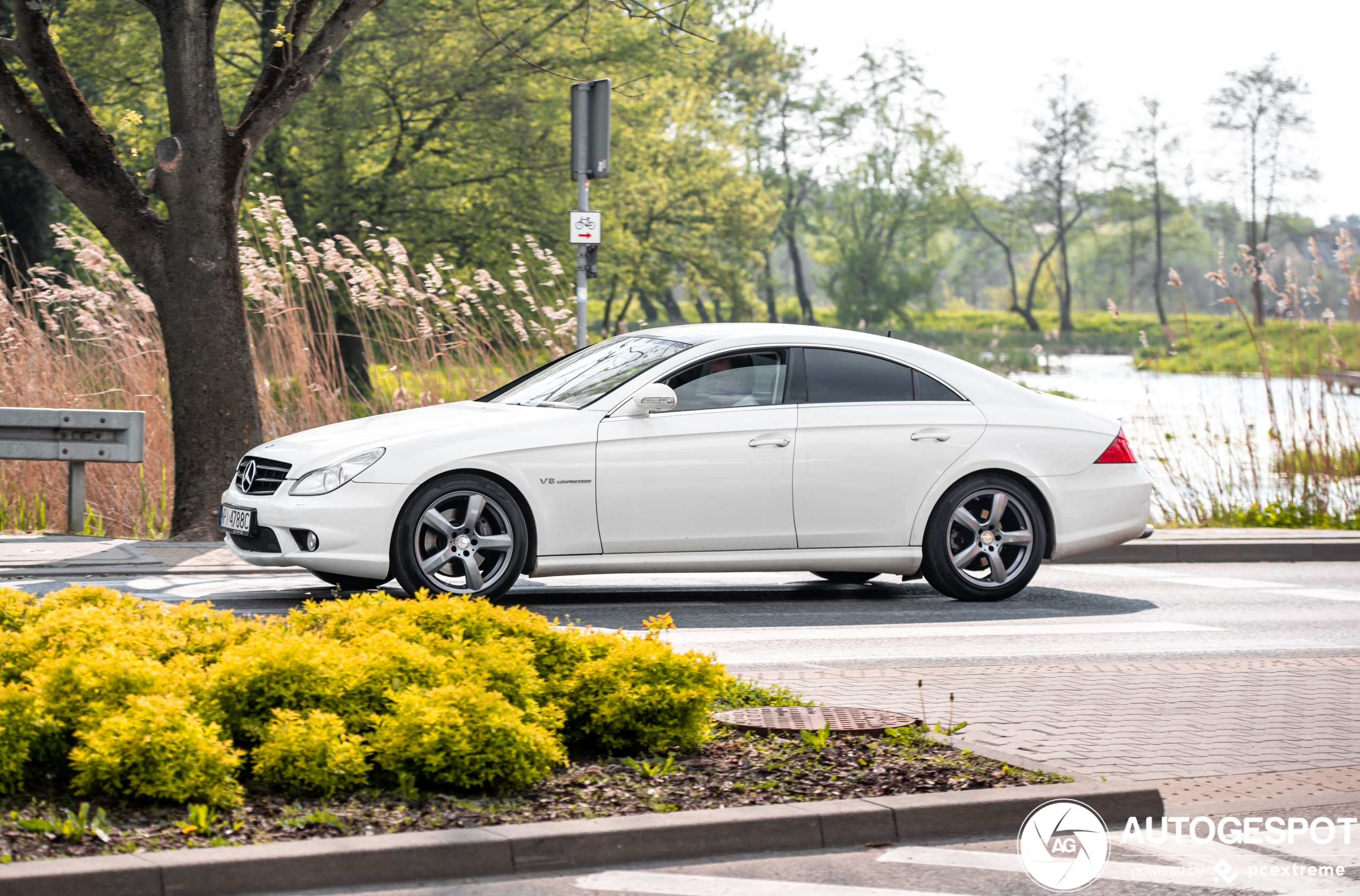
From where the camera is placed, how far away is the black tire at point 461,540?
27.3ft

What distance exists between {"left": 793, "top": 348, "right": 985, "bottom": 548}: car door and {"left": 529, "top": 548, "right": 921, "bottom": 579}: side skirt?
0.19 ft

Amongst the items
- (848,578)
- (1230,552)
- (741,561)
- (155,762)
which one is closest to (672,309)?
(1230,552)

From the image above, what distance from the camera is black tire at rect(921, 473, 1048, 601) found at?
9500 millimetres

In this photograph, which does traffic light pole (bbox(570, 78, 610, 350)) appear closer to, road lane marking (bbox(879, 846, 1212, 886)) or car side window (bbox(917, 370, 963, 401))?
car side window (bbox(917, 370, 963, 401))

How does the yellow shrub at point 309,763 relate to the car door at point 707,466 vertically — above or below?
below

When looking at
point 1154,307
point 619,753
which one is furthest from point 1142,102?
point 619,753

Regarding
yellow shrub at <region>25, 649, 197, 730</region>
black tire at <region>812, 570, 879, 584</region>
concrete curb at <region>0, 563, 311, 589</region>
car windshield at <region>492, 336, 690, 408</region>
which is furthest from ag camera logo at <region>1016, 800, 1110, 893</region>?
black tire at <region>812, 570, 879, 584</region>

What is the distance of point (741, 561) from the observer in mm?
9000

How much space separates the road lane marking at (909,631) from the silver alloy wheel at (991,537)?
0.73 meters

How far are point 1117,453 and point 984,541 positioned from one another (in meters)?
1.07

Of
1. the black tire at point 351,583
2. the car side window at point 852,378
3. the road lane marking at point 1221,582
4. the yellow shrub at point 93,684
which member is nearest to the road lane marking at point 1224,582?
the road lane marking at point 1221,582

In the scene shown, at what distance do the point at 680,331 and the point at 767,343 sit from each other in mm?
586

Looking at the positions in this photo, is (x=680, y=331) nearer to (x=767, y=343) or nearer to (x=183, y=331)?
(x=767, y=343)

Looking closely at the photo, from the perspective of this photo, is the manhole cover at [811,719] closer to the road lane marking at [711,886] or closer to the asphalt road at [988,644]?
the asphalt road at [988,644]
